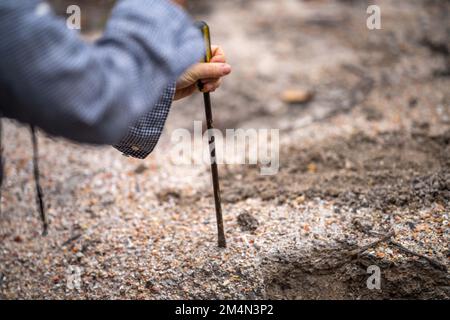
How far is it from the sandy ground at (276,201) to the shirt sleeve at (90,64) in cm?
119

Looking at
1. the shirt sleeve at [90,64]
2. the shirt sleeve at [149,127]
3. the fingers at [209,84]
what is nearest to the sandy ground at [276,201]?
the shirt sleeve at [149,127]

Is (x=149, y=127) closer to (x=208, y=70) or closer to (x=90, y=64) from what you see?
(x=208, y=70)

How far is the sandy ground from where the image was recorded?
2.01 metres

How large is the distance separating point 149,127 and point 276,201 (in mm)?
1057

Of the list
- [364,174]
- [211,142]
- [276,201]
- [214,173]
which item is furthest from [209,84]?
Answer: [364,174]

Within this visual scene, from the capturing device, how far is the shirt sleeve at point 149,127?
1639 mm

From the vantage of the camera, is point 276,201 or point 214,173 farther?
point 276,201

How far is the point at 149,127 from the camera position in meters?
1.67

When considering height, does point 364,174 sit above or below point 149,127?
below

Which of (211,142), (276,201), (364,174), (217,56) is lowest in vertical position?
(276,201)

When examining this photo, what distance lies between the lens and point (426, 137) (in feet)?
9.48

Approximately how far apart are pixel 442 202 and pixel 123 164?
2062 mm

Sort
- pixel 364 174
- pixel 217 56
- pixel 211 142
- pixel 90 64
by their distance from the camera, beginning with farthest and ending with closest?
1. pixel 364 174
2. pixel 211 142
3. pixel 217 56
4. pixel 90 64

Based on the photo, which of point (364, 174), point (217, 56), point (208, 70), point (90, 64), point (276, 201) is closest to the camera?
point (90, 64)
